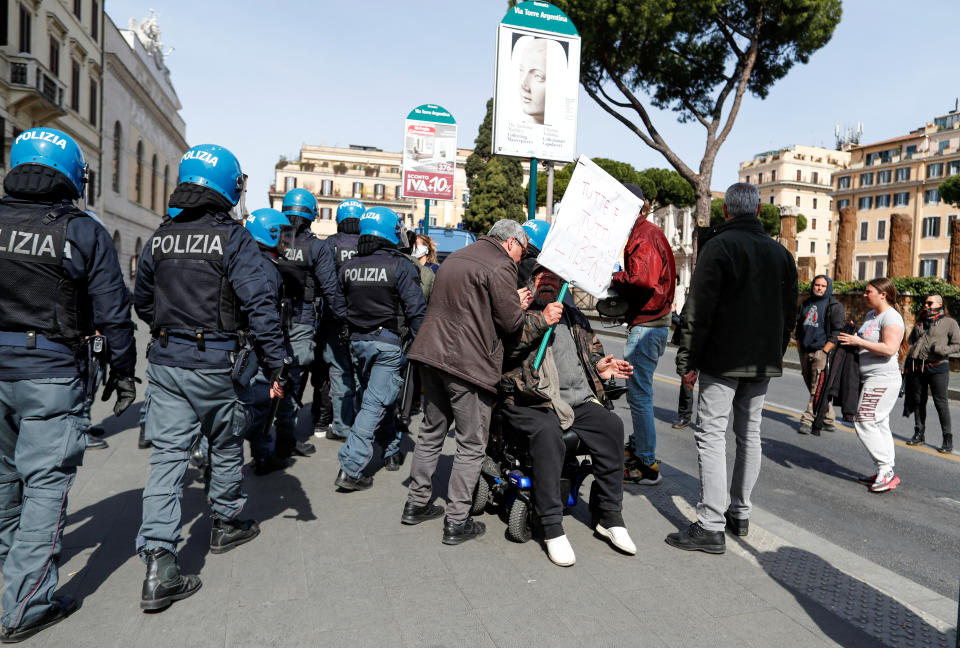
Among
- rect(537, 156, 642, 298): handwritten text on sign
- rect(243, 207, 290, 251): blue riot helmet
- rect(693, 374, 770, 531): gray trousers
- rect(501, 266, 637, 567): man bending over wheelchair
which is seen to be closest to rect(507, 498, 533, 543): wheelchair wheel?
rect(501, 266, 637, 567): man bending over wheelchair

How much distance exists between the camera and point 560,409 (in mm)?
3844

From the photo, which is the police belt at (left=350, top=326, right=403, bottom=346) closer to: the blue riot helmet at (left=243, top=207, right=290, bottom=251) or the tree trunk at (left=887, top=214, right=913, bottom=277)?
the blue riot helmet at (left=243, top=207, right=290, bottom=251)

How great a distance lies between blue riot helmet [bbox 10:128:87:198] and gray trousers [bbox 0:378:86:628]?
3.00 ft

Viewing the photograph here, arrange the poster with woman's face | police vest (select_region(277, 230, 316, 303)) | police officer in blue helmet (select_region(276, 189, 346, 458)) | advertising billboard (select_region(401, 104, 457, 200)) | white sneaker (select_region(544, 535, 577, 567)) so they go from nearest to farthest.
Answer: white sneaker (select_region(544, 535, 577, 567))
police officer in blue helmet (select_region(276, 189, 346, 458))
police vest (select_region(277, 230, 316, 303))
the poster with woman's face
advertising billboard (select_region(401, 104, 457, 200))

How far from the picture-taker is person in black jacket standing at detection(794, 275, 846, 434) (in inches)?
310

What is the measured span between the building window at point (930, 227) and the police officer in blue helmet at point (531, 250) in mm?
74859

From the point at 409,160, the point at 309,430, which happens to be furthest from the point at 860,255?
the point at 309,430

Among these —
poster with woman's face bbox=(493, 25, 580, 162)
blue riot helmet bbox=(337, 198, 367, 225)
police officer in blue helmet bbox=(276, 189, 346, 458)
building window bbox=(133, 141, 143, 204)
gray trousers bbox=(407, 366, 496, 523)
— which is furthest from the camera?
building window bbox=(133, 141, 143, 204)

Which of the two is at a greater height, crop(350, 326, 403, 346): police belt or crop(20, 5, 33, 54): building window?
crop(20, 5, 33, 54): building window

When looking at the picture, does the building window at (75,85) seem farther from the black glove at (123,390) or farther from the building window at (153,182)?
the black glove at (123,390)

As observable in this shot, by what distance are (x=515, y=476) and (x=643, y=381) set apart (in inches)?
59.7

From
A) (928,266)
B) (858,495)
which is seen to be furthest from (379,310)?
(928,266)

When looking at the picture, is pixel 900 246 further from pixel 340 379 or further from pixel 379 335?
pixel 379 335

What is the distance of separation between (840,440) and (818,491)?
7.48 feet
